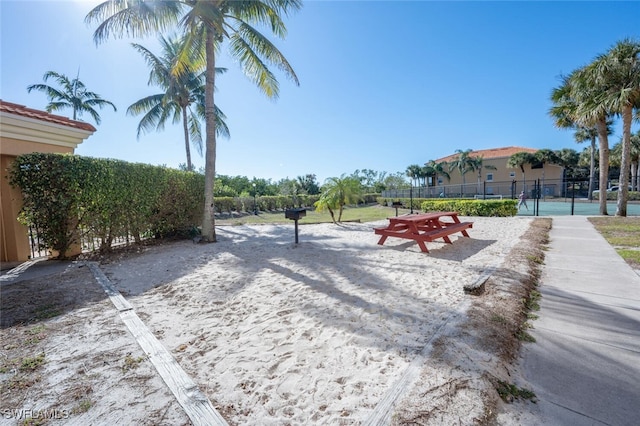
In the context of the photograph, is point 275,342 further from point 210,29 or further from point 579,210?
point 579,210

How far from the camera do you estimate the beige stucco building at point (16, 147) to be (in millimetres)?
5785

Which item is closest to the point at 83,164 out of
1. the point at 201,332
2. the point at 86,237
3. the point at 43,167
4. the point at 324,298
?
the point at 43,167

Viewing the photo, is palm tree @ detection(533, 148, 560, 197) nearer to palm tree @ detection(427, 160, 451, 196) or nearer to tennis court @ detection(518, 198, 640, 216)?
palm tree @ detection(427, 160, 451, 196)

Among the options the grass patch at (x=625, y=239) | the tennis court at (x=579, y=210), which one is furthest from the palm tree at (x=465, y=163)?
the grass patch at (x=625, y=239)

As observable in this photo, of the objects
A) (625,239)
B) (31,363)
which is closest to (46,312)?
(31,363)

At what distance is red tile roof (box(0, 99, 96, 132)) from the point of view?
588cm

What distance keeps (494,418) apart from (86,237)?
27.2 ft

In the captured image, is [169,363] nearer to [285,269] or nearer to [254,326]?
[254,326]

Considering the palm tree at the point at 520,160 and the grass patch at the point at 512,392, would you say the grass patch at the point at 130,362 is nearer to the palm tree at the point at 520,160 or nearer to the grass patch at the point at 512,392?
the grass patch at the point at 512,392

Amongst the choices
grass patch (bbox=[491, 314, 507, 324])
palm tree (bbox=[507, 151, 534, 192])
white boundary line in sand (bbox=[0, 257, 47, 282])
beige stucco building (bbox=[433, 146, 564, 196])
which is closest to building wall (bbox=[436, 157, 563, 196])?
beige stucco building (bbox=[433, 146, 564, 196])

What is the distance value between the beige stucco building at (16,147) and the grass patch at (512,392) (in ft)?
29.9

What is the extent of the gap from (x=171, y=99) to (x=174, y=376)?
54.4 ft

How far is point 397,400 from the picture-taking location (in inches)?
69.6

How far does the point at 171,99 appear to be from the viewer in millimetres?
14875
